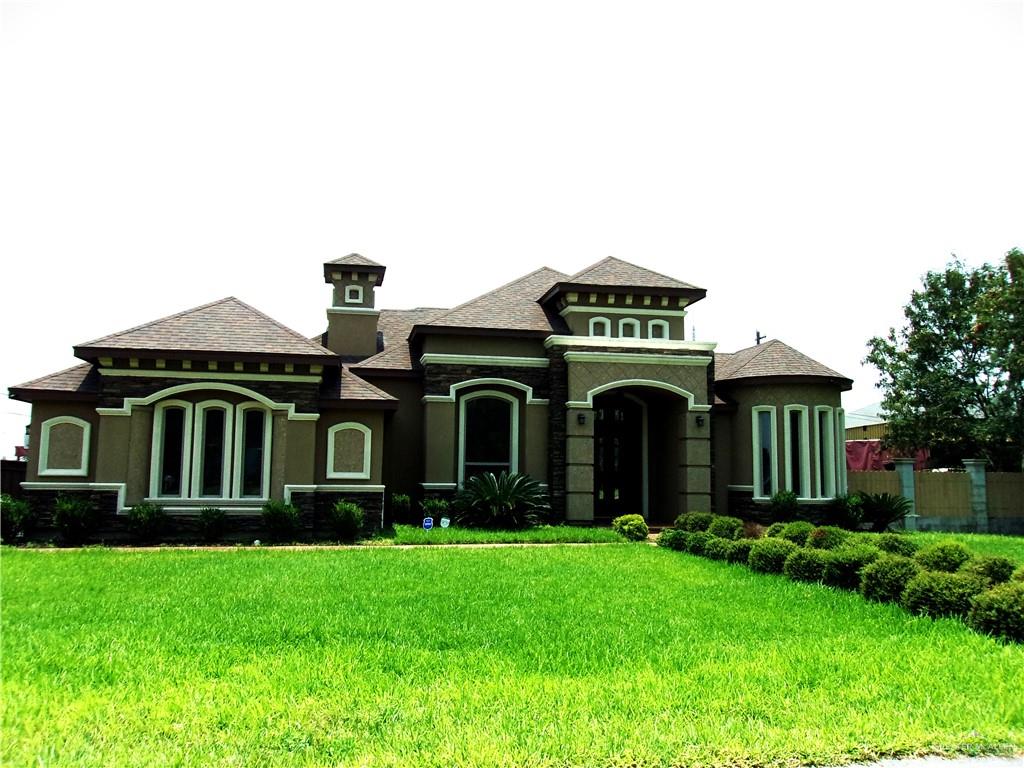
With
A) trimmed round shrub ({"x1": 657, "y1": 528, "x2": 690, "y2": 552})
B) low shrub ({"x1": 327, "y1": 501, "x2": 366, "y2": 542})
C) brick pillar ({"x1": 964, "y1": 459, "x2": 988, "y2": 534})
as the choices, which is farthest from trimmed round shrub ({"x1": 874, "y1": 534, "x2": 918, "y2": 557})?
brick pillar ({"x1": 964, "y1": 459, "x2": 988, "y2": 534})

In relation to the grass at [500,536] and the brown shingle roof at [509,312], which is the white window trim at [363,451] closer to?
the grass at [500,536]

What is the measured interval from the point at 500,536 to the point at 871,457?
22.0 meters

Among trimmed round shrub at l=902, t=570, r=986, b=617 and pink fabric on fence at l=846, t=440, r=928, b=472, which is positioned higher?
pink fabric on fence at l=846, t=440, r=928, b=472

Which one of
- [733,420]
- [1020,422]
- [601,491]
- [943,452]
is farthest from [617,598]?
[943,452]

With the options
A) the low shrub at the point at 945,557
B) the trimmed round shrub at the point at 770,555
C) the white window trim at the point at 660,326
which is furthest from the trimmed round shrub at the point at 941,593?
the white window trim at the point at 660,326

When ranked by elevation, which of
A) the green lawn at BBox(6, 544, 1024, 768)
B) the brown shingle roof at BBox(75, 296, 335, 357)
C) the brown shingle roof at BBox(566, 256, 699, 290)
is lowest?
the green lawn at BBox(6, 544, 1024, 768)

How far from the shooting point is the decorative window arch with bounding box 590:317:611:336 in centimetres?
2002

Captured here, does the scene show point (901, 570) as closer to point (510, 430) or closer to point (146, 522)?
point (510, 430)

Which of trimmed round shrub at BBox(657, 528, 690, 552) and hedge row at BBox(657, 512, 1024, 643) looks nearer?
hedge row at BBox(657, 512, 1024, 643)

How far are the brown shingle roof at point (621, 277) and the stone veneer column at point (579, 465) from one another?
11.8 ft

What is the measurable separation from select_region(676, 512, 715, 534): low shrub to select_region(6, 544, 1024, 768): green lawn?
502 centimetres

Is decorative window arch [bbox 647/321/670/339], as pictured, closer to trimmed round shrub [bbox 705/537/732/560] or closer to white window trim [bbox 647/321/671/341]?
white window trim [bbox 647/321/671/341]

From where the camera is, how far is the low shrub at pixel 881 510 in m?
19.8

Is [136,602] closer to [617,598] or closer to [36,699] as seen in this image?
Result: [36,699]
